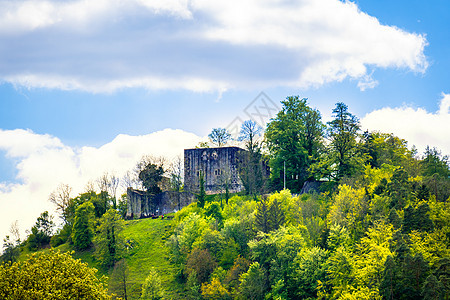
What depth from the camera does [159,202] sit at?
253 ft

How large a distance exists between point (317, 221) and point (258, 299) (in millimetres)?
10609

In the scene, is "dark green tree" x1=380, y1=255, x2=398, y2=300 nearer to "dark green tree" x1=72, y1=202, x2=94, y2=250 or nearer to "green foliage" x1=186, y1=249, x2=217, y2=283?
"green foliage" x1=186, y1=249, x2=217, y2=283

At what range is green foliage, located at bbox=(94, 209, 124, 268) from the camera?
61250mm

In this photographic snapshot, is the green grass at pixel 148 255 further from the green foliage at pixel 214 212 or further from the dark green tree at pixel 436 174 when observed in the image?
the dark green tree at pixel 436 174

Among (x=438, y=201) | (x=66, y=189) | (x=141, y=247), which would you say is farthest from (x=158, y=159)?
(x=438, y=201)

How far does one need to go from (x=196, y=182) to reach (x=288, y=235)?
33181 mm

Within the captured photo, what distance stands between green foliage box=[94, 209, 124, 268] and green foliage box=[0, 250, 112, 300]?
27.9m

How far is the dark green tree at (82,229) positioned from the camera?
223 feet

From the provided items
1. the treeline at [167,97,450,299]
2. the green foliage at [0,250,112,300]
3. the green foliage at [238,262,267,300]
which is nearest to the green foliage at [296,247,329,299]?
the treeline at [167,97,450,299]

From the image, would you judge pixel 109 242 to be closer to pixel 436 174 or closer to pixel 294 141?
pixel 294 141

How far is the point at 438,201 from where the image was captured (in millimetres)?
47062

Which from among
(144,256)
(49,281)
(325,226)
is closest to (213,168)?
(144,256)

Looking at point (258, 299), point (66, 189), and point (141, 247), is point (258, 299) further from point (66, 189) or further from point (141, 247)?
point (66, 189)

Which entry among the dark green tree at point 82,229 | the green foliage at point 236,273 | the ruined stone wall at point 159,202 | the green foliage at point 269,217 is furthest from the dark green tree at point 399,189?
the dark green tree at point 82,229
